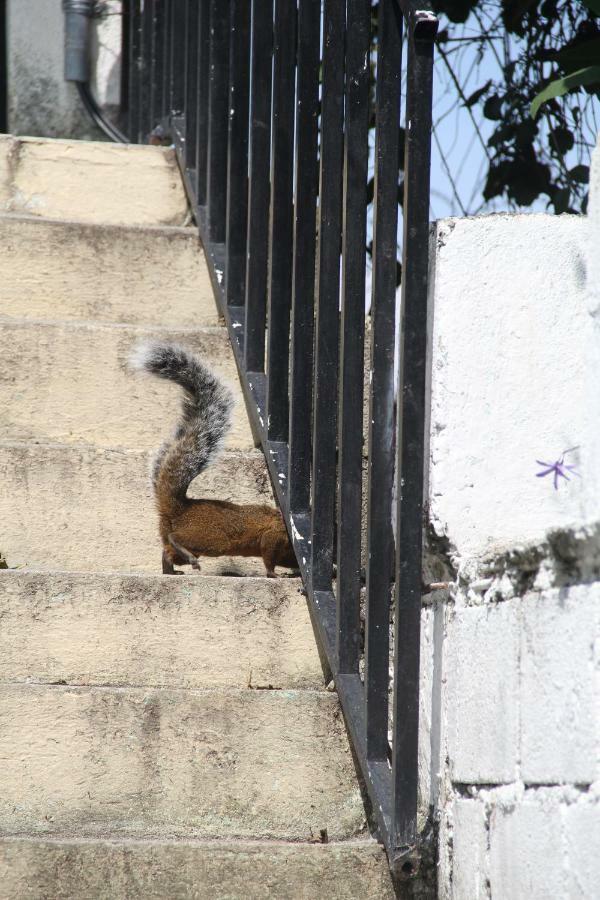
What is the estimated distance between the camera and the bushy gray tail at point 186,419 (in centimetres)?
343

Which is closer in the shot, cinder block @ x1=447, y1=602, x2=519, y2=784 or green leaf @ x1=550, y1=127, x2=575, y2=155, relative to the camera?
cinder block @ x1=447, y1=602, x2=519, y2=784

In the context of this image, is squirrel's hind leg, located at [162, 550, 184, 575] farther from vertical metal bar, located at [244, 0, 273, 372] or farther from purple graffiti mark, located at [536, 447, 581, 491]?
purple graffiti mark, located at [536, 447, 581, 491]

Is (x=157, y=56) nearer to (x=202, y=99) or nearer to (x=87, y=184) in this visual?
(x=87, y=184)

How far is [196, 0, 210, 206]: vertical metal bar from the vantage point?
14.9ft

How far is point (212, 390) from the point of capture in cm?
355

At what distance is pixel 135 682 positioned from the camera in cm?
289

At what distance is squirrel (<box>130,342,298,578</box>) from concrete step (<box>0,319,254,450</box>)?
21 cm

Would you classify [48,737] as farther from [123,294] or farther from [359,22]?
[123,294]

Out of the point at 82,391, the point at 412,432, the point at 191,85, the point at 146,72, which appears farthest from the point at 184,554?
the point at 146,72

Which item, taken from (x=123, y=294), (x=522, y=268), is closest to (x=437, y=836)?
(x=522, y=268)

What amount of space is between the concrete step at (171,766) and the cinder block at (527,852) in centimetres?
68

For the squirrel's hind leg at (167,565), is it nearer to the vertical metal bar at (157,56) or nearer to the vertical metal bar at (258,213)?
the vertical metal bar at (258,213)

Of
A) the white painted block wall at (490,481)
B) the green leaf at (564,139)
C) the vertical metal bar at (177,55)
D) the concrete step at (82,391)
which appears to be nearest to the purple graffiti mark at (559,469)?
the white painted block wall at (490,481)

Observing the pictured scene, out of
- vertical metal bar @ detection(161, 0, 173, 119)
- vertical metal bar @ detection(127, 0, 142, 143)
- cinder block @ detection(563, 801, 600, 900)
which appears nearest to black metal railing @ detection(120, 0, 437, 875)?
cinder block @ detection(563, 801, 600, 900)
